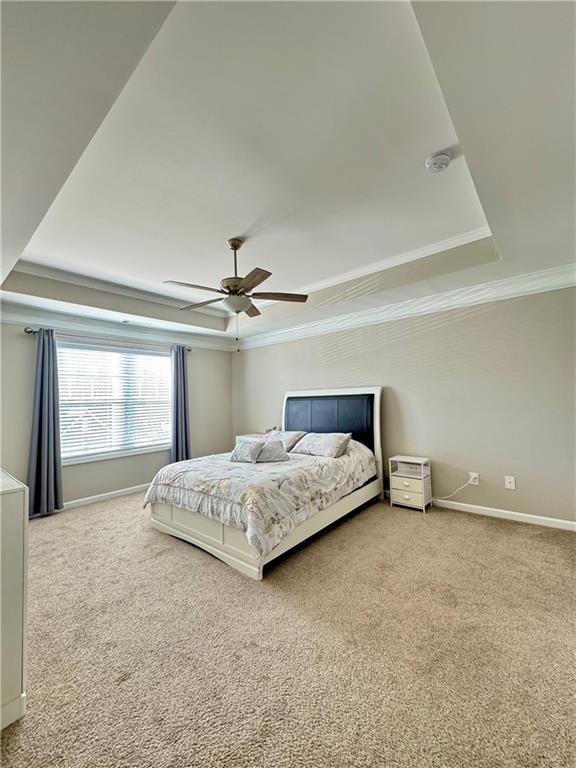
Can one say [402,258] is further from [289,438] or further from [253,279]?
[289,438]

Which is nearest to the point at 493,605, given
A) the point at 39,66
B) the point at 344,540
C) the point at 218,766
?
the point at 344,540

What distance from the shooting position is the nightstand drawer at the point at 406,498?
12.2 ft

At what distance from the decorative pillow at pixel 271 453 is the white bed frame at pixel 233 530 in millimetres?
760

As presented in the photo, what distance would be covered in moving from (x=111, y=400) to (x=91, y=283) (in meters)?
1.67

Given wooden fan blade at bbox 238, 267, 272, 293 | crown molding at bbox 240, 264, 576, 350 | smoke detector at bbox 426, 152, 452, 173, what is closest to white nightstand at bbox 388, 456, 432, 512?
crown molding at bbox 240, 264, 576, 350

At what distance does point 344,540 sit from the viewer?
3066 millimetres

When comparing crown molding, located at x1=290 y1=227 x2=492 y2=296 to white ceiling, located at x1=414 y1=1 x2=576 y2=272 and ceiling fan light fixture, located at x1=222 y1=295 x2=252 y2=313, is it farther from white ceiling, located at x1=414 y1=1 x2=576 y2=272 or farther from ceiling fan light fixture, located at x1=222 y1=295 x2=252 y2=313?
ceiling fan light fixture, located at x1=222 y1=295 x2=252 y2=313

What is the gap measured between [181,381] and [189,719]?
4411mm

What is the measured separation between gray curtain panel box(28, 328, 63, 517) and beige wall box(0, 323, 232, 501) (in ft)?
0.38

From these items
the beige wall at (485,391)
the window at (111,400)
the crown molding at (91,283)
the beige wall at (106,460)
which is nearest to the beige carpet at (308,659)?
the beige wall at (485,391)

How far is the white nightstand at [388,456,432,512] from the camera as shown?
3728 millimetres

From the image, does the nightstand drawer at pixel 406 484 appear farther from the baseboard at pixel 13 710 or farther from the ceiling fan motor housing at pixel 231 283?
the baseboard at pixel 13 710

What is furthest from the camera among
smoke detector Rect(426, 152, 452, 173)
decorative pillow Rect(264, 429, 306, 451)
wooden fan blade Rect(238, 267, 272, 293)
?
decorative pillow Rect(264, 429, 306, 451)

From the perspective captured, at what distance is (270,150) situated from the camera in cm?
187
